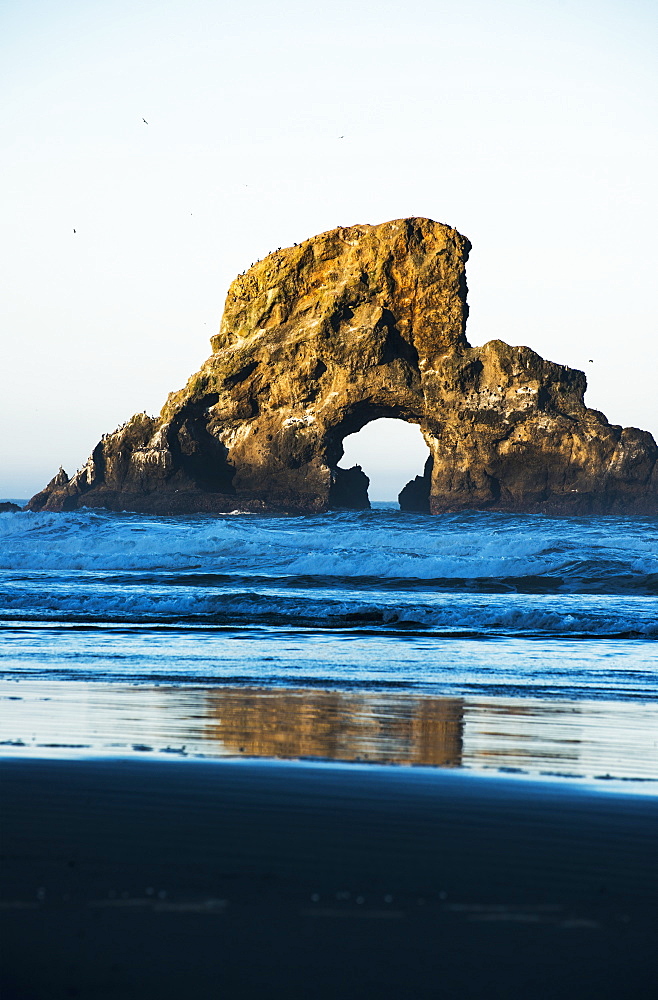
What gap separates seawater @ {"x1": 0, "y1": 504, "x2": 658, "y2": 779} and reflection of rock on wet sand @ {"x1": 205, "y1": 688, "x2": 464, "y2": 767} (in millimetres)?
22

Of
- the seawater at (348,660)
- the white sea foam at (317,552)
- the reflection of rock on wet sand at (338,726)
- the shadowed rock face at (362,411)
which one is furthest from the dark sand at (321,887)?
the shadowed rock face at (362,411)

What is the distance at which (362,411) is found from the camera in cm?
7194

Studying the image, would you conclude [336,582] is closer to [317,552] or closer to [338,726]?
[317,552]

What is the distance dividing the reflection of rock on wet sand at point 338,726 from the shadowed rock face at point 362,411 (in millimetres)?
61503

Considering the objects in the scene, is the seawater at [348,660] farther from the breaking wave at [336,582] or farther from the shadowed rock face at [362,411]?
the shadowed rock face at [362,411]

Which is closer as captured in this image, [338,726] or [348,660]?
[338,726]

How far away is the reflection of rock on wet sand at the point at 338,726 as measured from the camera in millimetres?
5000

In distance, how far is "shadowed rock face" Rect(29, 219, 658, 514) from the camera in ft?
225

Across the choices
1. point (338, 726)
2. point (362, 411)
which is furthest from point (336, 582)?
point (362, 411)

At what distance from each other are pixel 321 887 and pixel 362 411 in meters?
69.6

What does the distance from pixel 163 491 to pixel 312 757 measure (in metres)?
66.1

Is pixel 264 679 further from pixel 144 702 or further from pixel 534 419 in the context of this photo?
pixel 534 419

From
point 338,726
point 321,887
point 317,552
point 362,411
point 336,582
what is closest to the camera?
point 321,887

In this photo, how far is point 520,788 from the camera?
424cm
